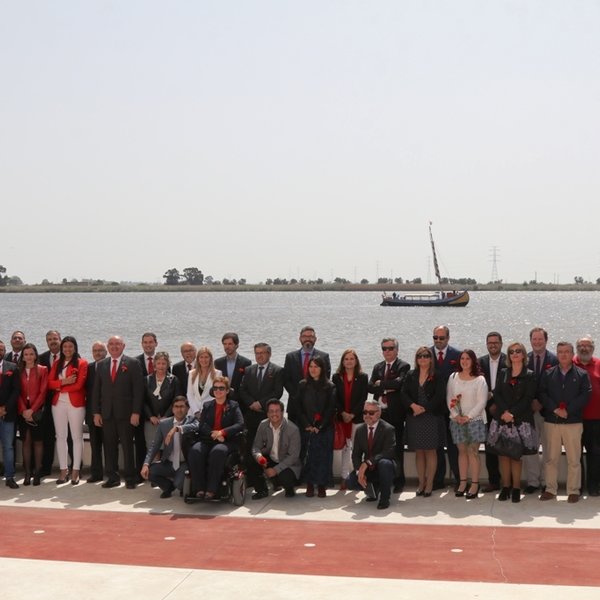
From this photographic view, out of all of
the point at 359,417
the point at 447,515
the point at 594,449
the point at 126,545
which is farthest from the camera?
the point at 359,417

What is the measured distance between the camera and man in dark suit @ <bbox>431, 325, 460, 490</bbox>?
10562mm

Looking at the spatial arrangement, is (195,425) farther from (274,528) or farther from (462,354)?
(462,354)

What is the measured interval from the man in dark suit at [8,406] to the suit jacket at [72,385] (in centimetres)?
38

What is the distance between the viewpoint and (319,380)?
34.7 ft

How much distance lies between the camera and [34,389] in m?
11.1

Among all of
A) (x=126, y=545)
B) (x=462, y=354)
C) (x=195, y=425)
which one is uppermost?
(x=462, y=354)

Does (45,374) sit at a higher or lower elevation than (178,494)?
higher

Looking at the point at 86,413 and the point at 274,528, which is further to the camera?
the point at 86,413

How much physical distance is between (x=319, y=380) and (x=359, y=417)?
2.22 feet

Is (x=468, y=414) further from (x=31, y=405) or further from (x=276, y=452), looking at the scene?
(x=31, y=405)

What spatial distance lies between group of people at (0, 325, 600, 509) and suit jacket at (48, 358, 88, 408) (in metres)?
0.02

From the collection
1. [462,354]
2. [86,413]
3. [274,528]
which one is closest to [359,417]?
[462,354]

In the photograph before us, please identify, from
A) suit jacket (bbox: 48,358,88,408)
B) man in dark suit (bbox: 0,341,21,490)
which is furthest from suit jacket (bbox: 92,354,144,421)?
man in dark suit (bbox: 0,341,21,490)

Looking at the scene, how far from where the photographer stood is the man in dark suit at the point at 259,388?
11.0 metres
